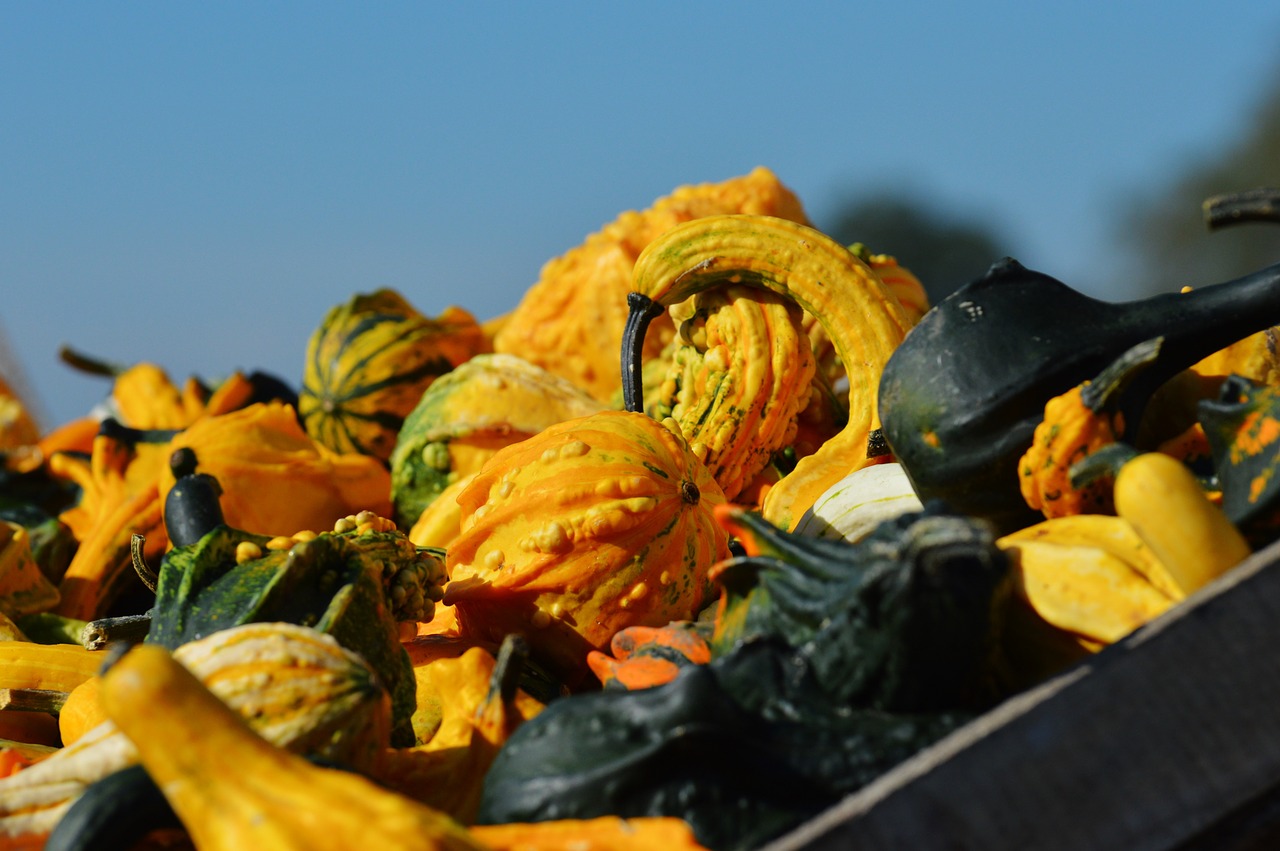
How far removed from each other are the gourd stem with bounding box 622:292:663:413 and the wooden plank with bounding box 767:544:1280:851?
62.6 inches

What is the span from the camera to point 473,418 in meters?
3.25

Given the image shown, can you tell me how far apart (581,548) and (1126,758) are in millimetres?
1199

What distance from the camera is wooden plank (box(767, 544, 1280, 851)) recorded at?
1.27m

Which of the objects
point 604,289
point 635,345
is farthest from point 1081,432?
point 604,289

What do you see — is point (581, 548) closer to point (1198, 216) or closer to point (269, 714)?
point (269, 714)

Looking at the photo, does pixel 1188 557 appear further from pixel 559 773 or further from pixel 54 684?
pixel 54 684

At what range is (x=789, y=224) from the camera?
9.27ft

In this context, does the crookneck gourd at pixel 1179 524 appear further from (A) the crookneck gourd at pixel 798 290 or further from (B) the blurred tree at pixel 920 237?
(B) the blurred tree at pixel 920 237

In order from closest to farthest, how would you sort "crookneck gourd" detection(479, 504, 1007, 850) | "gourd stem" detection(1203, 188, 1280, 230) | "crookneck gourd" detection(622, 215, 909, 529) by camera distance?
"crookneck gourd" detection(479, 504, 1007, 850) → "gourd stem" detection(1203, 188, 1280, 230) → "crookneck gourd" detection(622, 215, 909, 529)

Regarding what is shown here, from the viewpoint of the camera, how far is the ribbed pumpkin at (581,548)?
2.35 meters

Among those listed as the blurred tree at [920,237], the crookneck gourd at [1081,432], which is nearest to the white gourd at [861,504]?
the crookneck gourd at [1081,432]

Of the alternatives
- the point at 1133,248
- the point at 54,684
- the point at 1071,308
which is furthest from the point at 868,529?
the point at 1133,248

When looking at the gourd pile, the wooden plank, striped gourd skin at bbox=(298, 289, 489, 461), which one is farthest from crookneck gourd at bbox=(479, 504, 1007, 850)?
striped gourd skin at bbox=(298, 289, 489, 461)

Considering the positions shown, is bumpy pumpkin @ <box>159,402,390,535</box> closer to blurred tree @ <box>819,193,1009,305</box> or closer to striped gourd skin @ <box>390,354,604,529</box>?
striped gourd skin @ <box>390,354,604,529</box>
